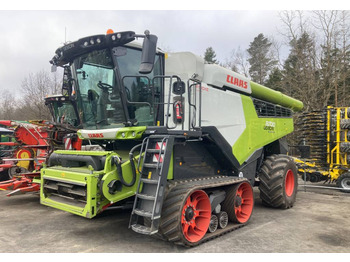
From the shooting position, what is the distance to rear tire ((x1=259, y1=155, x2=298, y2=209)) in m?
6.14

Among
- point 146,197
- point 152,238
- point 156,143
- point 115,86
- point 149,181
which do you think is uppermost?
point 115,86

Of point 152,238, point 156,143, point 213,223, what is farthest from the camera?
point 213,223

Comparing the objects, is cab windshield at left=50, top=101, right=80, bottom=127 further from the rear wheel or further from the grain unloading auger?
the rear wheel

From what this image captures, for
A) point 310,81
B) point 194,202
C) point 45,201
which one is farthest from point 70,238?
point 310,81

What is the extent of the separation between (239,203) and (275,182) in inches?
61.1

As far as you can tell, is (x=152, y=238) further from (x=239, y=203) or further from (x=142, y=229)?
(x=239, y=203)

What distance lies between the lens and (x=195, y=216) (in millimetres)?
4172

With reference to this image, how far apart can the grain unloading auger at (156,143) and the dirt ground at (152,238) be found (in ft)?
1.24

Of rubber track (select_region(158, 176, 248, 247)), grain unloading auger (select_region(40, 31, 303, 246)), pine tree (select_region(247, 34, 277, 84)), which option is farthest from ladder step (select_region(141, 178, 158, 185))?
pine tree (select_region(247, 34, 277, 84))

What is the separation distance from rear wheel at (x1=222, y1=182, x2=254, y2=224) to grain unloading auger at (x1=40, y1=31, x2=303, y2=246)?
0.06 feet

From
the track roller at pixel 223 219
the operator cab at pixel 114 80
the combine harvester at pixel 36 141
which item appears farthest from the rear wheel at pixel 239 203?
the combine harvester at pixel 36 141

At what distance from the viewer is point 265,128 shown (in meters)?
6.55

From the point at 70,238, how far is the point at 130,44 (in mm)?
3180

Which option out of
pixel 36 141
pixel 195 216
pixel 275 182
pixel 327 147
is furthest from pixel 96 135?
pixel 327 147
